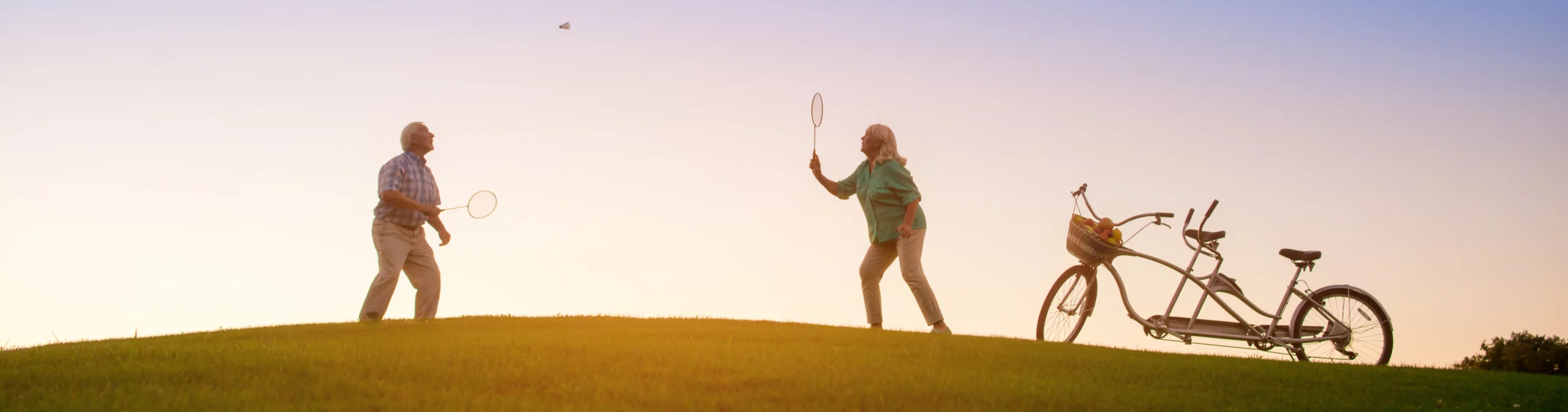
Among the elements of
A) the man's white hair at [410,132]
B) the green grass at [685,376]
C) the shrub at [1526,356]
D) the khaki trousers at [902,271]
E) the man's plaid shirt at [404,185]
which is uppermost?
the shrub at [1526,356]

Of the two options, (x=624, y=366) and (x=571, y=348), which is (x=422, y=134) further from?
(x=624, y=366)

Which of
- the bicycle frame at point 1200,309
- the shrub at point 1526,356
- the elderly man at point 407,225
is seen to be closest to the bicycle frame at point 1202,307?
the bicycle frame at point 1200,309

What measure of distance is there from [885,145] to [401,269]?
6.14 meters

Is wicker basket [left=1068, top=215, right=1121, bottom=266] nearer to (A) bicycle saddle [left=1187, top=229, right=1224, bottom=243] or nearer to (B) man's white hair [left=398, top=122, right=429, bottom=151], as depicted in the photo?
(A) bicycle saddle [left=1187, top=229, right=1224, bottom=243]

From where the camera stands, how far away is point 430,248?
13578 millimetres

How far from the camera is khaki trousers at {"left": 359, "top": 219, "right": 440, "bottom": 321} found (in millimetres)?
12922

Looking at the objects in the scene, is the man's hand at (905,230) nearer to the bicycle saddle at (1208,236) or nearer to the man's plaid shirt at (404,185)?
the bicycle saddle at (1208,236)

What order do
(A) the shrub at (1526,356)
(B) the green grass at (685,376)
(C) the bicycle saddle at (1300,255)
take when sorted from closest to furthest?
(B) the green grass at (685,376), (C) the bicycle saddle at (1300,255), (A) the shrub at (1526,356)

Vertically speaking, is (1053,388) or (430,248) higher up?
(430,248)

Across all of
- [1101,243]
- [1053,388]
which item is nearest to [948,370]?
[1053,388]

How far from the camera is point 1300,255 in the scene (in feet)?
40.5

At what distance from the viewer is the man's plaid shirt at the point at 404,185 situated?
12.9 m

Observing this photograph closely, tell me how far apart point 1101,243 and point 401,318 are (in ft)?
28.3

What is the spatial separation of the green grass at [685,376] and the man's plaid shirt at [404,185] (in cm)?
166
